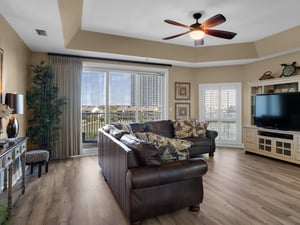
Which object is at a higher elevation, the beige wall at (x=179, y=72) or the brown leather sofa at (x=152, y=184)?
the beige wall at (x=179, y=72)

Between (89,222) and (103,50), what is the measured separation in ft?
12.5

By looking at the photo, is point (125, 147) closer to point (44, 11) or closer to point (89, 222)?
point (89, 222)

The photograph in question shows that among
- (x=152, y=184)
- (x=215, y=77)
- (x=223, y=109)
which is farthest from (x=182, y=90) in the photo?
(x=152, y=184)

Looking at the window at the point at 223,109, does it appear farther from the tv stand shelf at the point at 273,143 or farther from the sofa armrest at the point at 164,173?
the sofa armrest at the point at 164,173

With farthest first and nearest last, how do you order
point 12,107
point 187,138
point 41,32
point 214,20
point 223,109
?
point 223,109 < point 187,138 < point 41,32 < point 214,20 < point 12,107

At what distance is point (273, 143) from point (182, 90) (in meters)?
3.10

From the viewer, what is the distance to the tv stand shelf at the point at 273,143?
4.31m

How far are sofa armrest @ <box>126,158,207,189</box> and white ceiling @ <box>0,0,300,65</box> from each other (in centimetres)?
244

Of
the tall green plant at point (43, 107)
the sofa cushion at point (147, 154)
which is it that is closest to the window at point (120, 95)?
the tall green plant at point (43, 107)

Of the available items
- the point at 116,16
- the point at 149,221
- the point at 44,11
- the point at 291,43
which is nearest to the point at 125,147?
the point at 149,221

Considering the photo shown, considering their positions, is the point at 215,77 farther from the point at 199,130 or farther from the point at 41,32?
the point at 41,32

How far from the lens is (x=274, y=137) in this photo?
188 inches

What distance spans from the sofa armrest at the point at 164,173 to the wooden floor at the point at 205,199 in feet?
1.67

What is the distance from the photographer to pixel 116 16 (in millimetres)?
3742
